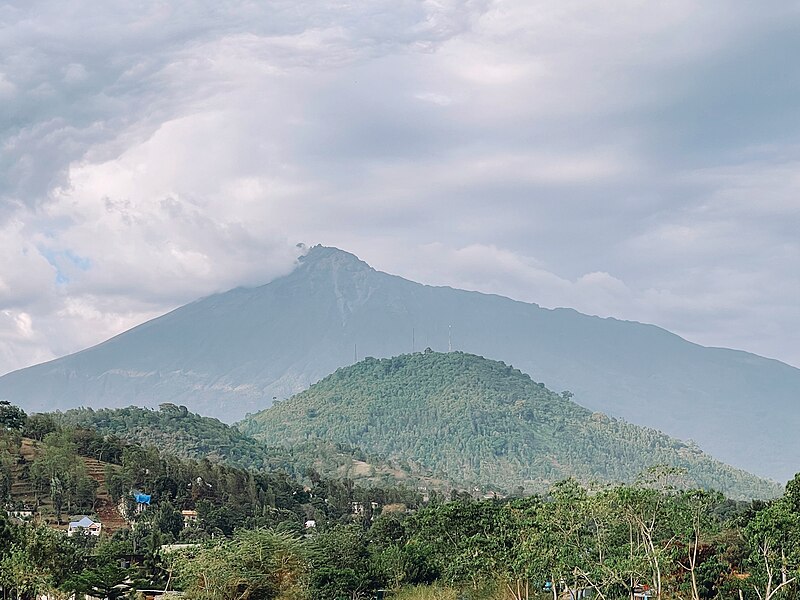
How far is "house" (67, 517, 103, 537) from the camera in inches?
2191

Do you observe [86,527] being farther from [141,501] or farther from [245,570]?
[245,570]

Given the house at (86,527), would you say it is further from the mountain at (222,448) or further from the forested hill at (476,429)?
the forested hill at (476,429)

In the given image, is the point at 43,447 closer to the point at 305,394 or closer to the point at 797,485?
the point at 797,485

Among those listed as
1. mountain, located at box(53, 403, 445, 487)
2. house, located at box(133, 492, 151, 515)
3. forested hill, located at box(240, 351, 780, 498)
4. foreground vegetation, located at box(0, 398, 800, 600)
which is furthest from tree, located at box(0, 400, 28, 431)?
forested hill, located at box(240, 351, 780, 498)

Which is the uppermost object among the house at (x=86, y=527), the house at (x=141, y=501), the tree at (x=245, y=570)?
the house at (x=141, y=501)

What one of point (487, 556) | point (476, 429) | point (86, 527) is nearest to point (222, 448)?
point (86, 527)

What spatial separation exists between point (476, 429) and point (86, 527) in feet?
301

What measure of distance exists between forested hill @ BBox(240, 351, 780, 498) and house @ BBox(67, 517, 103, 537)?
229ft

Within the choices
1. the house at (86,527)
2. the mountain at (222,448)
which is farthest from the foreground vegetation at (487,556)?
the mountain at (222,448)

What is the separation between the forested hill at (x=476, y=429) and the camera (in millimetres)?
137250

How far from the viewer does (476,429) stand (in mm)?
145125

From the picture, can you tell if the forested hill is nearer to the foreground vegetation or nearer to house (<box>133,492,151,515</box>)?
house (<box>133,492,151,515</box>)

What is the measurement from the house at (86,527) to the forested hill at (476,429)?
69.7 metres

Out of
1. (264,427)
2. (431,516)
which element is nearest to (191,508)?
(431,516)
